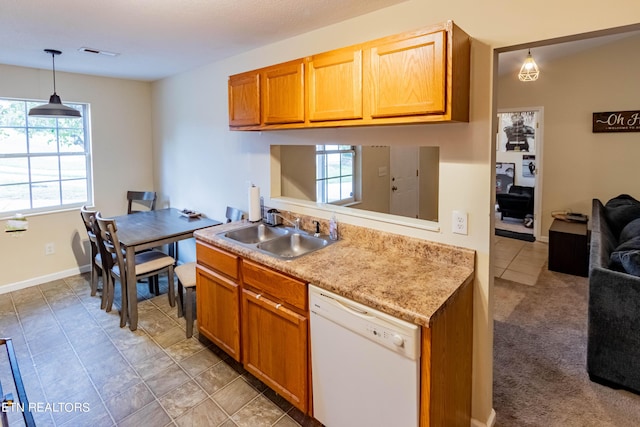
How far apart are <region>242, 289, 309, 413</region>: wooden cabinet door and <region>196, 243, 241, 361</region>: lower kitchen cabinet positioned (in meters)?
0.10

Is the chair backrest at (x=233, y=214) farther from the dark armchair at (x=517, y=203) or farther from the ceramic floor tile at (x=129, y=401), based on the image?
the dark armchair at (x=517, y=203)

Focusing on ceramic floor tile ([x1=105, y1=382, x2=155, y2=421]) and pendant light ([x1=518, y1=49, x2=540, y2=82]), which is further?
pendant light ([x1=518, y1=49, x2=540, y2=82])

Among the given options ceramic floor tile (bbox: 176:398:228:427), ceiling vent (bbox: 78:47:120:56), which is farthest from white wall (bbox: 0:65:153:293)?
ceramic floor tile (bbox: 176:398:228:427)

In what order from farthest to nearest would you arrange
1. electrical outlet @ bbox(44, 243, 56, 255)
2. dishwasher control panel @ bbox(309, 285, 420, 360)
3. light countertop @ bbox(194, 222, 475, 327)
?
1. electrical outlet @ bbox(44, 243, 56, 255)
2. light countertop @ bbox(194, 222, 475, 327)
3. dishwasher control panel @ bbox(309, 285, 420, 360)

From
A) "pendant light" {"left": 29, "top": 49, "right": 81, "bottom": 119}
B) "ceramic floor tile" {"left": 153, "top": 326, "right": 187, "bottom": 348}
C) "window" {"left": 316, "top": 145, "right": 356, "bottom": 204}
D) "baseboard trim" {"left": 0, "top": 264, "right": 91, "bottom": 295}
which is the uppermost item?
"pendant light" {"left": 29, "top": 49, "right": 81, "bottom": 119}

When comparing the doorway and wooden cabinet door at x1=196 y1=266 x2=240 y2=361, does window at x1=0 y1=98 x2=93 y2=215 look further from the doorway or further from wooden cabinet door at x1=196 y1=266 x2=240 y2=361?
the doorway

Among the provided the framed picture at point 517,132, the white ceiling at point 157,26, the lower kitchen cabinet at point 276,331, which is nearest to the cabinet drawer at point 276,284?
the lower kitchen cabinet at point 276,331

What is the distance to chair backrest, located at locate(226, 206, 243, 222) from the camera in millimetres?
3340

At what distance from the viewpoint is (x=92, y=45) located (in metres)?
2.94

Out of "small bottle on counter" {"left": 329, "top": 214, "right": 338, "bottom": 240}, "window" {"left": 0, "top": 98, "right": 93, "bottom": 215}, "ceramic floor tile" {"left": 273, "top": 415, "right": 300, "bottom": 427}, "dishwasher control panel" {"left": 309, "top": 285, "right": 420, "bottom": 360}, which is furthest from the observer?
"window" {"left": 0, "top": 98, "right": 93, "bottom": 215}

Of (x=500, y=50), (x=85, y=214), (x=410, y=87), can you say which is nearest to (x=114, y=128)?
(x=85, y=214)

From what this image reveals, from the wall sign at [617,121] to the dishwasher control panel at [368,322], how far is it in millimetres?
5279

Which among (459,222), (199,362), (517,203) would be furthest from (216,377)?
(517,203)

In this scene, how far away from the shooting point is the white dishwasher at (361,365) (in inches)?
59.5
